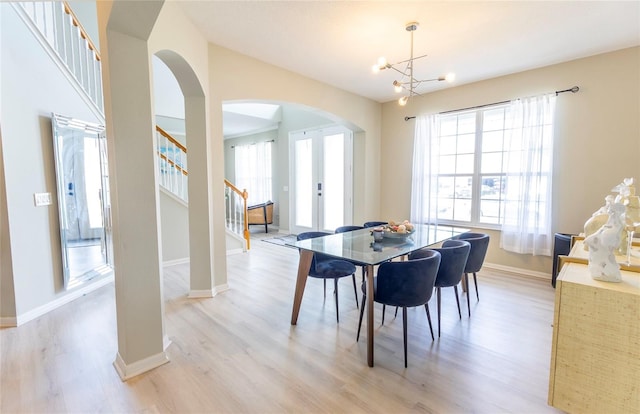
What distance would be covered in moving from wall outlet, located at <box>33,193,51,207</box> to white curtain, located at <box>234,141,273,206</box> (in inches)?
209

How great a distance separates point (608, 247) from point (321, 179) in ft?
17.1

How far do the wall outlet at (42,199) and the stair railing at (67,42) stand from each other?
1288mm

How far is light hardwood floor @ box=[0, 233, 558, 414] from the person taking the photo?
1.66 metres

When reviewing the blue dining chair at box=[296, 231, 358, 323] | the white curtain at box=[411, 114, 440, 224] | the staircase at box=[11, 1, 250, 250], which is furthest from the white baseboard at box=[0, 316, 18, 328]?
the white curtain at box=[411, 114, 440, 224]

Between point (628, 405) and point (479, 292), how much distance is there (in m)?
2.05

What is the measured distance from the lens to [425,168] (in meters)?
4.79

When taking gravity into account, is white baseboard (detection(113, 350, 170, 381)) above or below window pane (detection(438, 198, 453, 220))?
below

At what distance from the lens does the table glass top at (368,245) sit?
2139 millimetres

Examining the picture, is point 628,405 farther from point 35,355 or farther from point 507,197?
point 35,355

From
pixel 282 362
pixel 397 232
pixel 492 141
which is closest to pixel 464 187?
pixel 492 141

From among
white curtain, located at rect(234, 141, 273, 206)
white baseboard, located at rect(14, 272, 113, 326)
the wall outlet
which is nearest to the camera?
white baseboard, located at rect(14, 272, 113, 326)

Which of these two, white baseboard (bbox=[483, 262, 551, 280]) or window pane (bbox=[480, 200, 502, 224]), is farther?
window pane (bbox=[480, 200, 502, 224])

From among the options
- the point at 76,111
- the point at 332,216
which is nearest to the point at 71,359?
the point at 76,111

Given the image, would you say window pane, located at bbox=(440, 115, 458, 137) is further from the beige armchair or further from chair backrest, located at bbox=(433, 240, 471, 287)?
the beige armchair
